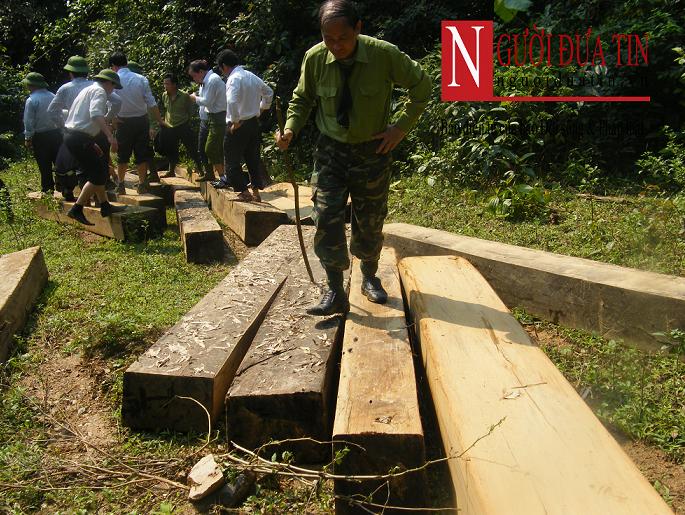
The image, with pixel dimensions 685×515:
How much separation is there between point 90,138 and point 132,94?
6.95 feet

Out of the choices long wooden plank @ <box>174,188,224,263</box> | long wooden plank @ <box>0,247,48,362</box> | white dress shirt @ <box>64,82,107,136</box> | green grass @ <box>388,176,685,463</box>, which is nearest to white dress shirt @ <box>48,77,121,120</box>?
white dress shirt @ <box>64,82,107,136</box>

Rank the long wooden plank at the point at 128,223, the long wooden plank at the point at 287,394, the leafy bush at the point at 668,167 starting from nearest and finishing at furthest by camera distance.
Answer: the long wooden plank at the point at 287,394 → the leafy bush at the point at 668,167 → the long wooden plank at the point at 128,223

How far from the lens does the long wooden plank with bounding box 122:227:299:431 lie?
321 centimetres

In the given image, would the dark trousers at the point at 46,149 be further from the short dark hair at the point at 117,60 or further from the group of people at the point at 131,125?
the short dark hair at the point at 117,60

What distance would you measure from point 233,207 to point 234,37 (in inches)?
239

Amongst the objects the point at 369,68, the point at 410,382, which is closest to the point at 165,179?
the point at 369,68

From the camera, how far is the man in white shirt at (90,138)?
7391mm

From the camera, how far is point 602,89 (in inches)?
318

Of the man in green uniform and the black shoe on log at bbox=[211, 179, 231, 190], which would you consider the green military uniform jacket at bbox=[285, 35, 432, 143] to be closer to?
the man in green uniform

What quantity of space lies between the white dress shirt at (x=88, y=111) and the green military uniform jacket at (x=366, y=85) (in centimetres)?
430

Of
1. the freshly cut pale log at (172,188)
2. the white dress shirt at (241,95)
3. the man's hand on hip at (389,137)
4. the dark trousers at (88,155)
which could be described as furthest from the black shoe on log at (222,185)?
the man's hand on hip at (389,137)

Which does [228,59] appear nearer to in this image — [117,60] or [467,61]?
[117,60]

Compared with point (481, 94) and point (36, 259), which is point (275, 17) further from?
point (36, 259)

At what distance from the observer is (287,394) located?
2.92 metres
